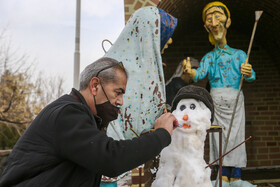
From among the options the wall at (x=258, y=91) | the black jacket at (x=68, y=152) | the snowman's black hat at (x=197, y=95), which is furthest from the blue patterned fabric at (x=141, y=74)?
the wall at (x=258, y=91)

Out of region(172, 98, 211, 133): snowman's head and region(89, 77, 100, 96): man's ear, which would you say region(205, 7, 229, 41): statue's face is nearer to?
region(172, 98, 211, 133): snowman's head

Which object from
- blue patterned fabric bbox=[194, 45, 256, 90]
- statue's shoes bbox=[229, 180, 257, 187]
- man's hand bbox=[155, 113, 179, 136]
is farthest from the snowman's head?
statue's shoes bbox=[229, 180, 257, 187]

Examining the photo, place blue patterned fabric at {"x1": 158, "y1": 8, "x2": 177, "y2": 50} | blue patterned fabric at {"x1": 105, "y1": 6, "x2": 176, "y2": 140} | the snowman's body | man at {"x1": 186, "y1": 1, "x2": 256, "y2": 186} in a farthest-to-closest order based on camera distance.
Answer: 1. man at {"x1": 186, "y1": 1, "x2": 256, "y2": 186}
2. blue patterned fabric at {"x1": 158, "y1": 8, "x2": 177, "y2": 50}
3. blue patterned fabric at {"x1": 105, "y1": 6, "x2": 176, "y2": 140}
4. the snowman's body

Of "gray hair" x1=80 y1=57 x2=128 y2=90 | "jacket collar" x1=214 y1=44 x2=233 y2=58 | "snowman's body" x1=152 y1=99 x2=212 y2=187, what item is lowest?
"snowman's body" x1=152 y1=99 x2=212 y2=187

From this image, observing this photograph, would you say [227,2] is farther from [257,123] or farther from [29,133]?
[29,133]

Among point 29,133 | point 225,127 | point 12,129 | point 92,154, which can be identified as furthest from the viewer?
point 12,129

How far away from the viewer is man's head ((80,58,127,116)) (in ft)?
4.78

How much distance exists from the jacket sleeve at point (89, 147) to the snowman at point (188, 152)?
956mm

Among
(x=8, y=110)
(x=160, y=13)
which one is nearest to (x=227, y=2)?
(x=160, y=13)

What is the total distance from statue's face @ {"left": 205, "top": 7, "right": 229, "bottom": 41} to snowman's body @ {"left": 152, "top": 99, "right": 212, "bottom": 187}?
182cm

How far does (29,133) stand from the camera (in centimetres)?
A: 134

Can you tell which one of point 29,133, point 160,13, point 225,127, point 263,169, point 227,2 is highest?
point 227,2

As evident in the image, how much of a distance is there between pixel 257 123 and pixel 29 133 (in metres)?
4.99

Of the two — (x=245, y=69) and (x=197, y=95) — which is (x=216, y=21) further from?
(x=197, y=95)
